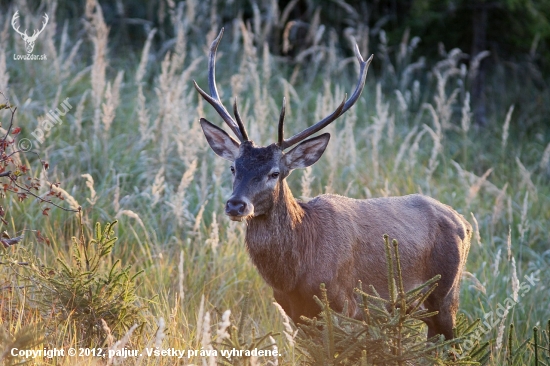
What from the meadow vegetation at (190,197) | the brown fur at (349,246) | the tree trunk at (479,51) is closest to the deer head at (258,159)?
the brown fur at (349,246)

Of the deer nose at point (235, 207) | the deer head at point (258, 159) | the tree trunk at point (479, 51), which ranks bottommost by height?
the deer nose at point (235, 207)

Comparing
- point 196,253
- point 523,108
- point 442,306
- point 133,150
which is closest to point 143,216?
point 196,253

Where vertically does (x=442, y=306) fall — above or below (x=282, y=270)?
below

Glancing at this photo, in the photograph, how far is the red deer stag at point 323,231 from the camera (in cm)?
480

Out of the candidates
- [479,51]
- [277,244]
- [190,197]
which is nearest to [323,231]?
[277,244]

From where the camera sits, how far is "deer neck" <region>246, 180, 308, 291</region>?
4789 millimetres

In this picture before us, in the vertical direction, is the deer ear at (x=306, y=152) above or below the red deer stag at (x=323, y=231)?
above

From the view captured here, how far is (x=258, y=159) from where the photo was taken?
4922mm

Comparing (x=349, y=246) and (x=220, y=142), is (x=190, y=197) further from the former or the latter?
(x=349, y=246)

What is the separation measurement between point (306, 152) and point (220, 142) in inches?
27.0

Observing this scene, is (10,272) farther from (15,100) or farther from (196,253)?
(15,100)

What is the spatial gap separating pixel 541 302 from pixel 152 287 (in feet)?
11.6

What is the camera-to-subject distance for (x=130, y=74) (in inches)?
391

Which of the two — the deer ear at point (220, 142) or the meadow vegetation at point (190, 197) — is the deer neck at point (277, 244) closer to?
the meadow vegetation at point (190, 197)
